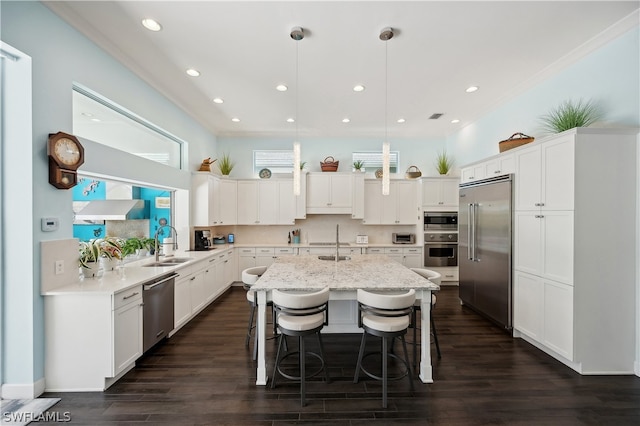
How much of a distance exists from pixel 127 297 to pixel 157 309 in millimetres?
542

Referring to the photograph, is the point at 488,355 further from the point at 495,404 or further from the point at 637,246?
the point at 637,246

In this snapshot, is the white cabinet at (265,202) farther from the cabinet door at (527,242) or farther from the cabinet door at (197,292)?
the cabinet door at (527,242)

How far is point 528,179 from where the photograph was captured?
3.20 m

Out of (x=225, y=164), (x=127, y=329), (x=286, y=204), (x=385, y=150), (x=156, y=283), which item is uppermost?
(x=225, y=164)

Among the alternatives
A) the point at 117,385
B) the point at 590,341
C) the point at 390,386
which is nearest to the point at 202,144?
the point at 117,385

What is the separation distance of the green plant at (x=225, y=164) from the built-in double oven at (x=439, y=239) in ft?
14.2

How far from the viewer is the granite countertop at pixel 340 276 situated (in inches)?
96.4

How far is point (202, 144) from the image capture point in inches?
218

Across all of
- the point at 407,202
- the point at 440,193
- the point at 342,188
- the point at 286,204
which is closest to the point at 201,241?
the point at 286,204

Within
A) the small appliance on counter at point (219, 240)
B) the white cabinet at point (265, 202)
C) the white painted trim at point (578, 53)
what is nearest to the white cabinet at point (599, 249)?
the white painted trim at point (578, 53)

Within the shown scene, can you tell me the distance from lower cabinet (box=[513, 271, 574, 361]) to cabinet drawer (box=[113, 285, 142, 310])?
166 inches

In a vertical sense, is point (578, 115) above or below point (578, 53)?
below

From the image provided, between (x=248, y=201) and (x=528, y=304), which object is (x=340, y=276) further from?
(x=248, y=201)

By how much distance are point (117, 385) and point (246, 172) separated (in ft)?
15.1
